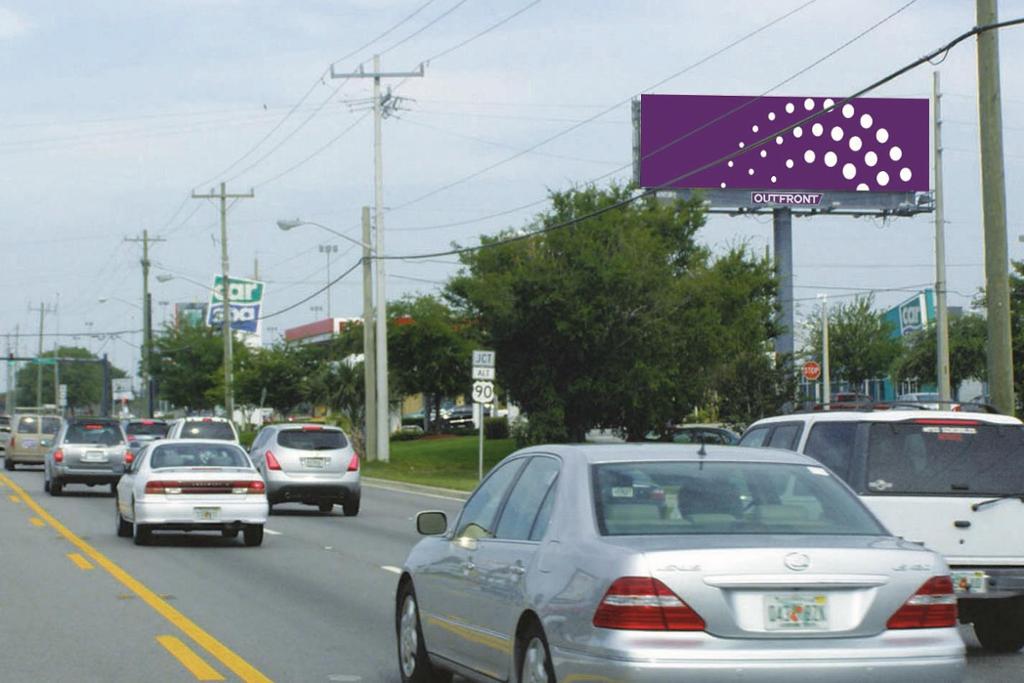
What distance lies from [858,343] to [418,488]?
5457cm

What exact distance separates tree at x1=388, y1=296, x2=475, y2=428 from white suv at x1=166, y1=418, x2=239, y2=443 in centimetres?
3970

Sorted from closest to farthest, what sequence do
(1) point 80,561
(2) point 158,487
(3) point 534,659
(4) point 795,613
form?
(4) point 795,613 < (3) point 534,659 < (1) point 80,561 < (2) point 158,487

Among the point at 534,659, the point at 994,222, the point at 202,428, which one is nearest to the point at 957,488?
the point at 534,659

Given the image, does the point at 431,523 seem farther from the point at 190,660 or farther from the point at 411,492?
the point at 411,492

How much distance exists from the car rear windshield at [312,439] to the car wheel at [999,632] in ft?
61.5

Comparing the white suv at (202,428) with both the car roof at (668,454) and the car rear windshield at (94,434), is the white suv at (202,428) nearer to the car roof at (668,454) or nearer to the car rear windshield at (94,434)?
the car rear windshield at (94,434)

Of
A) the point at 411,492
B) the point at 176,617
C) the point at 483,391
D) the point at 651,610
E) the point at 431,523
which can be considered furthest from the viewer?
the point at 411,492

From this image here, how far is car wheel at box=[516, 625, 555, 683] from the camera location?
7.73m

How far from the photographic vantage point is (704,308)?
5128 centimetres

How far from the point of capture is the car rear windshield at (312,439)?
30.0 m

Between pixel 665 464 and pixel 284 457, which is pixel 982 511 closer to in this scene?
pixel 665 464

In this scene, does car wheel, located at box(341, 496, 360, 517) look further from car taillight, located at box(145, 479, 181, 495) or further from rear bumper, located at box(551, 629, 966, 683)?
rear bumper, located at box(551, 629, 966, 683)

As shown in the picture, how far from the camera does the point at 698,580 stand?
7105 mm

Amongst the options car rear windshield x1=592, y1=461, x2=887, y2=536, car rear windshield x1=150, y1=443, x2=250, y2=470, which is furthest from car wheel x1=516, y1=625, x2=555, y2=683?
car rear windshield x1=150, y1=443, x2=250, y2=470
